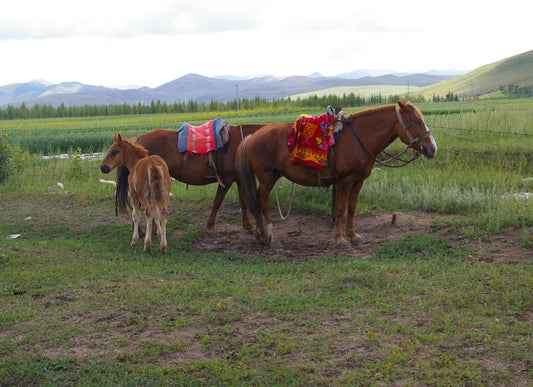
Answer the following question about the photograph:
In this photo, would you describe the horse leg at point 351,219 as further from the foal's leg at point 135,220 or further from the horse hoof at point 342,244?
the foal's leg at point 135,220

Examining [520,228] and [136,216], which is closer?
[520,228]

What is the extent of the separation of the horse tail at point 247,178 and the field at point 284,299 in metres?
0.68

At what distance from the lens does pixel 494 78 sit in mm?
135375

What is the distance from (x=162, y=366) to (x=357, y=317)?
78.1 inches

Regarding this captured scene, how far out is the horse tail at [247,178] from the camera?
29.1 feet

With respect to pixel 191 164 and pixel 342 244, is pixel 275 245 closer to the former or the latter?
pixel 342 244

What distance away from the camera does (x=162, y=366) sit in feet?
14.7

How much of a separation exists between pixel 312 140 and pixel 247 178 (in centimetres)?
133

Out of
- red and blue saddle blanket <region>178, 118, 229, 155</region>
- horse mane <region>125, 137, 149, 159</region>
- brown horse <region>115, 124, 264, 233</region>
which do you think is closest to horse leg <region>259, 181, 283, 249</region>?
brown horse <region>115, 124, 264, 233</region>

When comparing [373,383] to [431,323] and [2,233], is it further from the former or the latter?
[2,233]

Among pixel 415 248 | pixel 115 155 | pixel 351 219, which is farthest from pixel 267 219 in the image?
pixel 115 155

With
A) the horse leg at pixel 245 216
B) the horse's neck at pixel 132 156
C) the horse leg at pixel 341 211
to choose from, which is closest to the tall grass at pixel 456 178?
the horse leg at pixel 245 216

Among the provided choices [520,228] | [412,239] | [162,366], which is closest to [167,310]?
[162,366]

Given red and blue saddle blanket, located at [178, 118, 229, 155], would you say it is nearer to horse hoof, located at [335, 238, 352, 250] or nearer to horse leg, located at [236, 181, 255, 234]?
horse leg, located at [236, 181, 255, 234]
